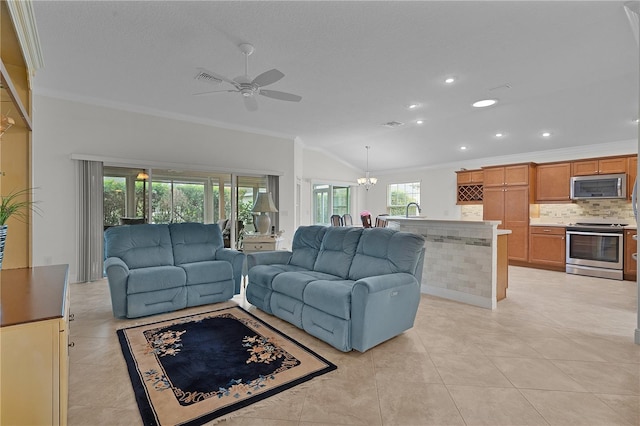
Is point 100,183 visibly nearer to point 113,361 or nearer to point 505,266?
point 113,361

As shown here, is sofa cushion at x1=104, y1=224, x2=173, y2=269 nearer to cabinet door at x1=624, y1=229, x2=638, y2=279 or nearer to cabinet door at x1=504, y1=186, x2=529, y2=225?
cabinet door at x1=504, y1=186, x2=529, y2=225

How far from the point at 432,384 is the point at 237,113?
5.15 m

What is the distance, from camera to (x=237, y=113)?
5.65 metres

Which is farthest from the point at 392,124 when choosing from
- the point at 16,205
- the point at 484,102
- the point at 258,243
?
the point at 16,205

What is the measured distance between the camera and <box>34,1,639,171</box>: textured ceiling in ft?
9.07

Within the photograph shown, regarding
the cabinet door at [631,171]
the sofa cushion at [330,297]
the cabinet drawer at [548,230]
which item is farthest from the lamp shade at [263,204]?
the cabinet door at [631,171]

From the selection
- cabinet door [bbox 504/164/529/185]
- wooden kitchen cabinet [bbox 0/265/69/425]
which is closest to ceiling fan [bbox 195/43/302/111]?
wooden kitchen cabinet [bbox 0/265/69/425]

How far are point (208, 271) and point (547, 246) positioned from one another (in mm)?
6332

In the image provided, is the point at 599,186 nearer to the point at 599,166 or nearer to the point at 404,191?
the point at 599,166

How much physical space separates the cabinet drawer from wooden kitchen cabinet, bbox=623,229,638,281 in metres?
0.89

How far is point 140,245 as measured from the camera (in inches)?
150

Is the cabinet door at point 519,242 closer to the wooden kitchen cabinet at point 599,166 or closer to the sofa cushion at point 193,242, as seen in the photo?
the wooden kitchen cabinet at point 599,166

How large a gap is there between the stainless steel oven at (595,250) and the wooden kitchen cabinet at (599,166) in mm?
984

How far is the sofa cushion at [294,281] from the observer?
297 cm
